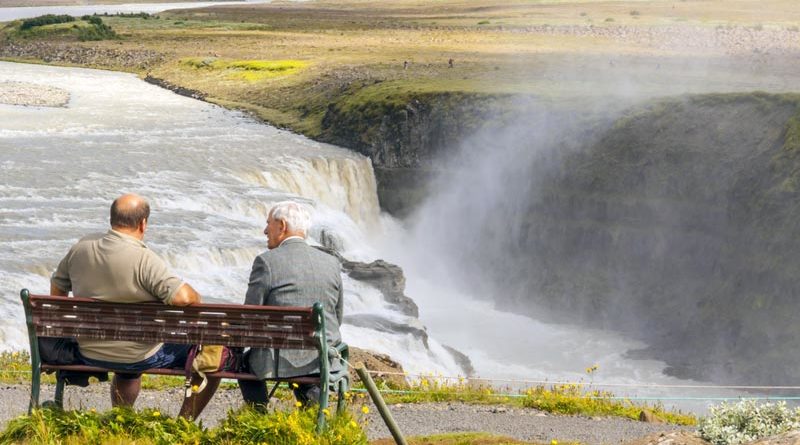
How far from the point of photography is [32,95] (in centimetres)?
4944

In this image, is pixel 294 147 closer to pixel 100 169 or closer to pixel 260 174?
pixel 260 174

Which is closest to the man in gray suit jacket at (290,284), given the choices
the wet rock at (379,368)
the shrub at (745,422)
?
the shrub at (745,422)

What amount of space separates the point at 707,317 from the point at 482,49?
43.3 metres

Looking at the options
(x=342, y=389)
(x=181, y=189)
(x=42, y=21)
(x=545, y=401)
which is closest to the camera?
(x=342, y=389)

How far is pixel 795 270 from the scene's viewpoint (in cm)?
2652

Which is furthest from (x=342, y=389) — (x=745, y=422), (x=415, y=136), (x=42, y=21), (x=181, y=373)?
(x=42, y=21)

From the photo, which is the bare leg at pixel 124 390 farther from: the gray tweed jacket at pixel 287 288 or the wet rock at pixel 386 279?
the wet rock at pixel 386 279

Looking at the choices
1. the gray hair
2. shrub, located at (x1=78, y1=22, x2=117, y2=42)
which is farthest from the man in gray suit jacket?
shrub, located at (x1=78, y1=22, x2=117, y2=42)

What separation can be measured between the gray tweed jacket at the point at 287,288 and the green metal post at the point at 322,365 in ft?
0.58

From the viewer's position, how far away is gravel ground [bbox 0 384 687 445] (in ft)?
36.7

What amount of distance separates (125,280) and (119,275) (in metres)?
0.06

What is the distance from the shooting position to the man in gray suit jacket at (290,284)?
807 centimetres

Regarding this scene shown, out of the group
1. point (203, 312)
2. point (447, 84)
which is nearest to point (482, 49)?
point (447, 84)

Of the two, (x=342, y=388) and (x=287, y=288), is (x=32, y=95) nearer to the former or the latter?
(x=287, y=288)
